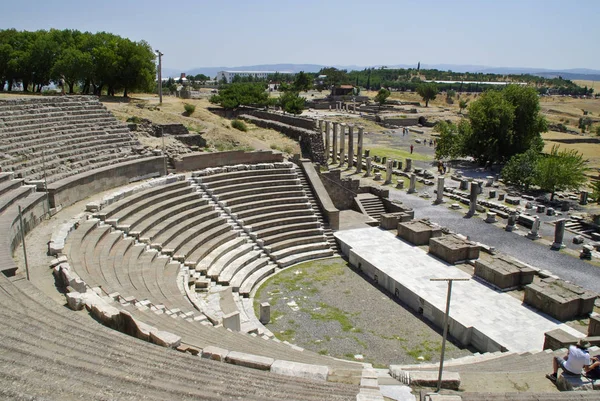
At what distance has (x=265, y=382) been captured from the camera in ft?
23.6

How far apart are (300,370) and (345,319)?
8.28 metres

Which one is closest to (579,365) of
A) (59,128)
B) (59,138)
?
(59,138)

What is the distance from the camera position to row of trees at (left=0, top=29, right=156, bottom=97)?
39.9 meters

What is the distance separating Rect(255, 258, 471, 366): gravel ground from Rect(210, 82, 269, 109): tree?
3826 centimetres

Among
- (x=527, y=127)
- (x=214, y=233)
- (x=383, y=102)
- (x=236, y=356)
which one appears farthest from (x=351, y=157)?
(x=383, y=102)

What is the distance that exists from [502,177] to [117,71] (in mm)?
34988

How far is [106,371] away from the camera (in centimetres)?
655

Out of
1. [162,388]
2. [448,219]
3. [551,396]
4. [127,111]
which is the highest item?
[127,111]

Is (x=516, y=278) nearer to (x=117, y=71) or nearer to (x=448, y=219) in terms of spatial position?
(x=448, y=219)

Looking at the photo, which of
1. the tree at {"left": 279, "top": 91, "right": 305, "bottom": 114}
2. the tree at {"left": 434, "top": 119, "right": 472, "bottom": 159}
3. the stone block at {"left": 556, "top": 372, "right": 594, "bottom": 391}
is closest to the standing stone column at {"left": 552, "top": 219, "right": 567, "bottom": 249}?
the stone block at {"left": 556, "top": 372, "right": 594, "bottom": 391}

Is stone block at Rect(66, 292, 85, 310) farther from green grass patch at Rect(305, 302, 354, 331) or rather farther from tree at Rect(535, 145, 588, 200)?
tree at Rect(535, 145, 588, 200)

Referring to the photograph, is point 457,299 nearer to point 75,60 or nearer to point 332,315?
point 332,315

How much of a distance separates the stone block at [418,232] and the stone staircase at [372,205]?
4.05m

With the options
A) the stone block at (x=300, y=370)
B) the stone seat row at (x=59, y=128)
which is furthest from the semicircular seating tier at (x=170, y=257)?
the stone seat row at (x=59, y=128)
